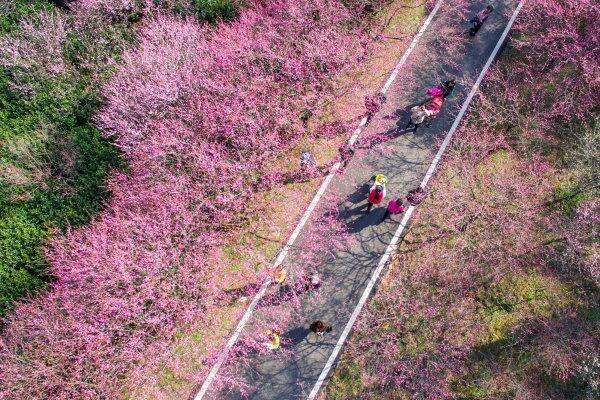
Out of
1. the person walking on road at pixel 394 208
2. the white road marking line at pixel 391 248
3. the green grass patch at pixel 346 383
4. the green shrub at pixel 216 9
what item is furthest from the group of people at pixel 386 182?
the green shrub at pixel 216 9

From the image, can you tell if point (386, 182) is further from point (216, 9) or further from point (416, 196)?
→ point (216, 9)

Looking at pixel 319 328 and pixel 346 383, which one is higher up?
pixel 319 328

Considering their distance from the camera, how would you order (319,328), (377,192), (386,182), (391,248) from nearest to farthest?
(319,328), (377,192), (391,248), (386,182)

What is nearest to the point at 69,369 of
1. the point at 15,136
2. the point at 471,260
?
the point at 15,136

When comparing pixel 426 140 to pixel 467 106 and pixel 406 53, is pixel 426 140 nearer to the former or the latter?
pixel 467 106

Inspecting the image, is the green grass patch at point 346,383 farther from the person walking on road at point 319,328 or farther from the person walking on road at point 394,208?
the person walking on road at point 394,208

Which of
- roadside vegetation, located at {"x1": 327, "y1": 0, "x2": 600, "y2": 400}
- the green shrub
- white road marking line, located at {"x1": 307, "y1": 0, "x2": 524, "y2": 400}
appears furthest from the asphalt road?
the green shrub

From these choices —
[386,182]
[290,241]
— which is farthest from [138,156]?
[386,182]
